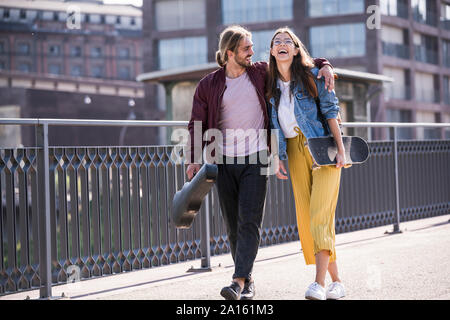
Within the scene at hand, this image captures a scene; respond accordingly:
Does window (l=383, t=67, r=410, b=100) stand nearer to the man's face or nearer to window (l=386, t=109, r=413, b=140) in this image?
window (l=386, t=109, r=413, b=140)

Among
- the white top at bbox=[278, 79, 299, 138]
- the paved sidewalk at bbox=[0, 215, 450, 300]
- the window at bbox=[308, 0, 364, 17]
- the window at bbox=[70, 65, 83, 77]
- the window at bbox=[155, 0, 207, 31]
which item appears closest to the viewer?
the white top at bbox=[278, 79, 299, 138]

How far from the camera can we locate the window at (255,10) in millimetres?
54562

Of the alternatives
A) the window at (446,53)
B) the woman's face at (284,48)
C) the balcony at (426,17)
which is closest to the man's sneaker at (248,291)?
the woman's face at (284,48)

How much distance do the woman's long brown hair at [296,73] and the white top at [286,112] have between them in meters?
0.04

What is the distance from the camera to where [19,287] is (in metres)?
5.84

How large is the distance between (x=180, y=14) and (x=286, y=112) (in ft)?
175

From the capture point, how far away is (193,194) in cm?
537

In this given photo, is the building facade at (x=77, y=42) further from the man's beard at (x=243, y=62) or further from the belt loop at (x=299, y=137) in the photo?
the belt loop at (x=299, y=137)

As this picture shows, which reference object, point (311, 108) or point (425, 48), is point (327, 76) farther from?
point (425, 48)

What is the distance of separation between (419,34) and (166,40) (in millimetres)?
19843

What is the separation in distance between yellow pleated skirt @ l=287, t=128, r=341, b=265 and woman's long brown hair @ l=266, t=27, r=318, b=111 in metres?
0.34

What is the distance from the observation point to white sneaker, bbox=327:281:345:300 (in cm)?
528

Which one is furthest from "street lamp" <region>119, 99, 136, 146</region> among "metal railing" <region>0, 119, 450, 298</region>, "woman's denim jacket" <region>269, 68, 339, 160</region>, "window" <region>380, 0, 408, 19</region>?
"woman's denim jacket" <region>269, 68, 339, 160</region>
